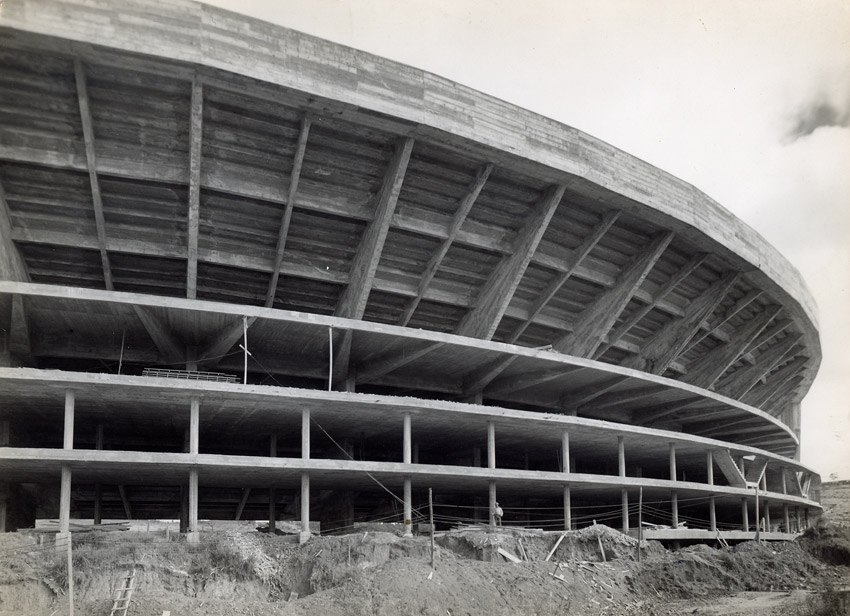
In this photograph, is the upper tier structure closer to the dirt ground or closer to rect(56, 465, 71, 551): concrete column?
rect(56, 465, 71, 551): concrete column

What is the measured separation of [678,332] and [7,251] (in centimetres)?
1821

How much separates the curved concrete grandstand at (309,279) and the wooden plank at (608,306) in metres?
0.08

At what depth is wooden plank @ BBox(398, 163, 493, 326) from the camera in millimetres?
17109

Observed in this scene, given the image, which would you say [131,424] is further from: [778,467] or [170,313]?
[778,467]

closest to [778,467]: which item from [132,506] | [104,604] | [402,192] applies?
[402,192]

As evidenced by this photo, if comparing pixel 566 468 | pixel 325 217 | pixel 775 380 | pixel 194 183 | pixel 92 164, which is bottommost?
pixel 566 468

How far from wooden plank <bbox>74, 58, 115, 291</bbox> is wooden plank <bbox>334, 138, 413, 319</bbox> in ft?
17.7

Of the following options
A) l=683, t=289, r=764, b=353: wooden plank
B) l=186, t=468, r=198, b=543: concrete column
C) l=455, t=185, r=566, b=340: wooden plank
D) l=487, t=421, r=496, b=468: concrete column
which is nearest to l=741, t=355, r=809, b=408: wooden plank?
l=683, t=289, r=764, b=353: wooden plank

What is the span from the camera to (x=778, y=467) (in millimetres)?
30859

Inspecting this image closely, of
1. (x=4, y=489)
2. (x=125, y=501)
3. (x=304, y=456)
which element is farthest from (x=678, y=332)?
(x=4, y=489)

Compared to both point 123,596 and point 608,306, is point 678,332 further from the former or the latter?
point 123,596

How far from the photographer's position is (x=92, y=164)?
1511 centimetres

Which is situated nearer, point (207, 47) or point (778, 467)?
point (207, 47)

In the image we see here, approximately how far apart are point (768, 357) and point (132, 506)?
2304cm
